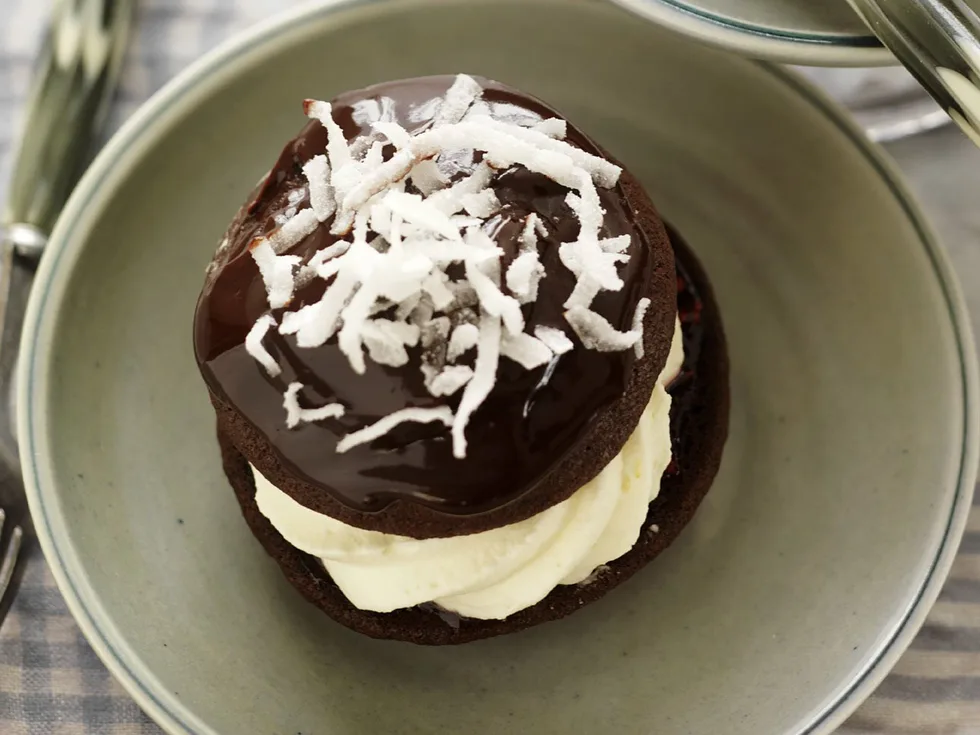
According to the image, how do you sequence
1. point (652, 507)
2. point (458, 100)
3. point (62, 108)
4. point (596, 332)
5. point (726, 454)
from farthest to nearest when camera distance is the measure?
1. point (62, 108)
2. point (726, 454)
3. point (652, 507)
4. point (458, 100)
5. point (596, 332)

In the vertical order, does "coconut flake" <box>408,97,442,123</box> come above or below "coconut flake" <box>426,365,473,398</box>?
above

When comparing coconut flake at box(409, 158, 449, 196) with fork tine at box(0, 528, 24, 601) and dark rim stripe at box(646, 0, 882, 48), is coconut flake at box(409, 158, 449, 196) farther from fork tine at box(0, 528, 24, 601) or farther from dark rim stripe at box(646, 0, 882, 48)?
fork tine at box(0, 528, 24, 601)

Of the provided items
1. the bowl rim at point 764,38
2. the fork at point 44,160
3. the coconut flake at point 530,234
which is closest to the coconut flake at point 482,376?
the coconut flake at point 530,234

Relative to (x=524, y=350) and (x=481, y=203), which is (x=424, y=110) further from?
(x=524, y=350)

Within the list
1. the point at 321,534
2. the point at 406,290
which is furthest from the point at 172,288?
the point at 406,290

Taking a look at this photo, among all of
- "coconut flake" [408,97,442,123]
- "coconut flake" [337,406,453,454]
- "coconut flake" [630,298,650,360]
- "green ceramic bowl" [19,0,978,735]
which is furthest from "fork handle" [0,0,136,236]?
"coconut flake" [630,298,650,360]

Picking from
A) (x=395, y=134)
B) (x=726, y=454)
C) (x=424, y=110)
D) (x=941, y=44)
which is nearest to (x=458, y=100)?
(x=424, y=110)
